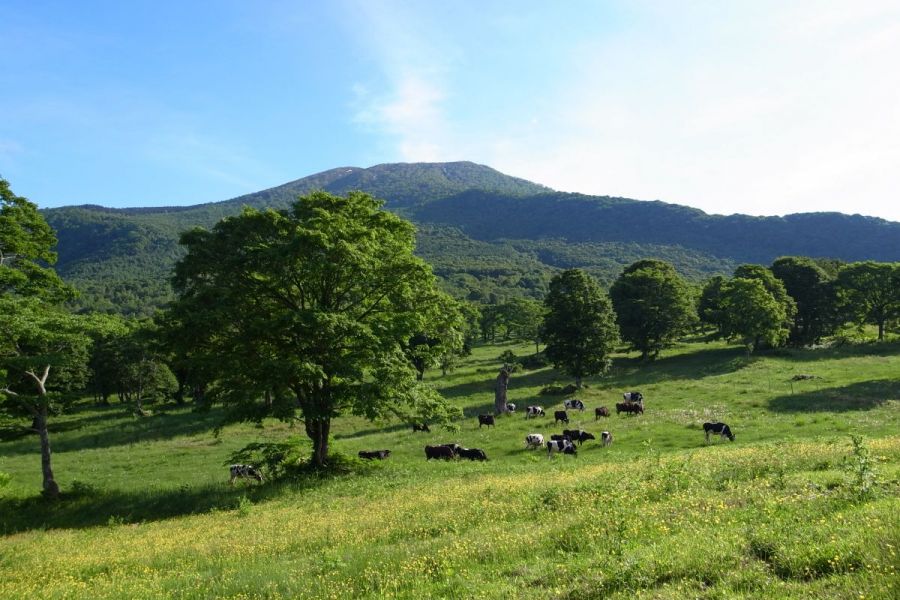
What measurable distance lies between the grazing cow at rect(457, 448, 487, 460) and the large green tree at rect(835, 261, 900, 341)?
231 feet

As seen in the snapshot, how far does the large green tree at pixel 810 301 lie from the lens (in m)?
76.4

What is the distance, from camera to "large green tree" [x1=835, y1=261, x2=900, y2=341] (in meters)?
74.8

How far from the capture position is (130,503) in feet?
81.7

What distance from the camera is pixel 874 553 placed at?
7086 mm

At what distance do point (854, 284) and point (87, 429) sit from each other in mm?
100222

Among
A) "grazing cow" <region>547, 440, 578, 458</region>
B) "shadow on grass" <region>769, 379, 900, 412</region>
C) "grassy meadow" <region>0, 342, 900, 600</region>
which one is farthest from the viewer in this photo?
"shadow on grass" <region>769, 379, 900, 412</region>

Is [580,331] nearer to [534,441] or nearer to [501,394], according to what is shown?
[501,394]

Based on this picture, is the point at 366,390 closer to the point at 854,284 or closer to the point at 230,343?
the point at 230,343

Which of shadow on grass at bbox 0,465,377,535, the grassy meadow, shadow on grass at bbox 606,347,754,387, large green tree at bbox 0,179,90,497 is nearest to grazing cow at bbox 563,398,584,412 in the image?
the grassy meadow

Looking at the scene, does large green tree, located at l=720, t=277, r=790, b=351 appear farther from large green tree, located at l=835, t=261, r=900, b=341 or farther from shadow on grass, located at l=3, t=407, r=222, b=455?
shadow on grass, located at l=3, t=407, r=222, b=455

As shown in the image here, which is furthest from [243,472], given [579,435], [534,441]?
[579,435]

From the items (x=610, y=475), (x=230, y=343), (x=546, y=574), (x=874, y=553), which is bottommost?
(x=610, y=475)

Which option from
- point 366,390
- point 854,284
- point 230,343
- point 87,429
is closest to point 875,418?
point 366,390

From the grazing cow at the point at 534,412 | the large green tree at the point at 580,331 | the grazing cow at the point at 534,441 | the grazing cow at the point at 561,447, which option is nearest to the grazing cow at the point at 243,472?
the grazing cow at the point at 534,441
